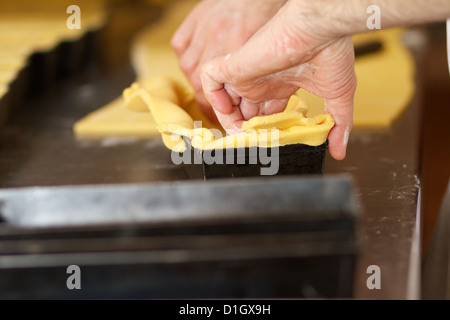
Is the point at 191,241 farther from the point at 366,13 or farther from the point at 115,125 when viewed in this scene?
the point at 115,125

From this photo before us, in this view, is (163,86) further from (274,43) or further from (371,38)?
(371,38)

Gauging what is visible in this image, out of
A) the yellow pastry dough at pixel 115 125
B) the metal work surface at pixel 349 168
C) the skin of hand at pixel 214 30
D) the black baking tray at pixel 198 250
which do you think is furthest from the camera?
the yellow pastry dough at pixel 115 125

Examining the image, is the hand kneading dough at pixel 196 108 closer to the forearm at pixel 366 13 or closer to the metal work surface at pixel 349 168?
the metal work surface at pixel 349 168

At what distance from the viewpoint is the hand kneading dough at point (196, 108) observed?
2.94ft

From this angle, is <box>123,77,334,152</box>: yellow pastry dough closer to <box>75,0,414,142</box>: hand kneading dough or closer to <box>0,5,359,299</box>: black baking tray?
<box>75,0,414,142</box>: hand kneading dough

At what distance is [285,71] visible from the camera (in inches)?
36.7

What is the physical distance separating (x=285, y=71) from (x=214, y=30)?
33 cm

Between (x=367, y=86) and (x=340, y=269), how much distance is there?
97 cm

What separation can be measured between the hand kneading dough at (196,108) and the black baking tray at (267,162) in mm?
15

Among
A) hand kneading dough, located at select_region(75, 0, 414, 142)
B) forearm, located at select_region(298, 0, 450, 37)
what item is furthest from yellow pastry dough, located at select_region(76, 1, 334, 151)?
forearm, located at select_region(298, 0, 450, 37)

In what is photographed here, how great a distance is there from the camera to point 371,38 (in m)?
1.91

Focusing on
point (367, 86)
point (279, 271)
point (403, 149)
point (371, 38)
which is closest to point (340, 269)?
point (279, 271)

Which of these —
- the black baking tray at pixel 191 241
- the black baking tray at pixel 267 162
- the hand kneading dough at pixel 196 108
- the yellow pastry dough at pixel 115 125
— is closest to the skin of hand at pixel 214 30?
the hand kneading dough at pixel 196 108

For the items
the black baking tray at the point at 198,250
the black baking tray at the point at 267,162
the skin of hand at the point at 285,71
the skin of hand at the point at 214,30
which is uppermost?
the skin of hand at the point at 214,30
